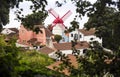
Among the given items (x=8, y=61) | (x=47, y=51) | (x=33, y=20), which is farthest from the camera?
(x=47, y=51)

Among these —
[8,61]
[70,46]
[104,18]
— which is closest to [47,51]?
[8,61]

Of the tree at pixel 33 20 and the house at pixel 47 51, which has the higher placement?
the tree at pixel 33 20

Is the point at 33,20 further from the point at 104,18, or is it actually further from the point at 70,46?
the point at 70,46

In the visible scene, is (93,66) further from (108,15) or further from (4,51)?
(4,51)

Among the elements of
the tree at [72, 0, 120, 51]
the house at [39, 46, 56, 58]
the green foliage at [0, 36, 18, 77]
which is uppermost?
the tree at [72, 0, 120, 51]

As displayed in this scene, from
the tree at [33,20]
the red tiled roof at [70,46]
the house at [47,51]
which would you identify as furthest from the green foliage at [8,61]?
the house at [47,51]

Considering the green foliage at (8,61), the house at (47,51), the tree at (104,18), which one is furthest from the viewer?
the house at (47,51)

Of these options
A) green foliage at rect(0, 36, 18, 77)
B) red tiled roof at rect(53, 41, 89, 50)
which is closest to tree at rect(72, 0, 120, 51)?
red tiled roof at rect(53, 41, 89, 50)

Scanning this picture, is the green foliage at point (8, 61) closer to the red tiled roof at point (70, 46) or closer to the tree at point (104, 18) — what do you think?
the red tiled roof at point (70, 46)

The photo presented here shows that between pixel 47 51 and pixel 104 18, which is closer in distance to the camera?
pixel 104 18

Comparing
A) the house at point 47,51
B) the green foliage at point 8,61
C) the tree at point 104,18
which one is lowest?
the house at point 47,51

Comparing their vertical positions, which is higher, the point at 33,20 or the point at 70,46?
the point at 33,20

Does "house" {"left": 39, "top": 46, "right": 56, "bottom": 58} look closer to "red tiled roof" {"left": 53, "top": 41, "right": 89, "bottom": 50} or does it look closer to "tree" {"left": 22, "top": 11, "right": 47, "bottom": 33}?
"red tiled roof" {"left": 53, "top": 41, "right": 89, "bottom": 50}

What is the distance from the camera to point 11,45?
12805mm
